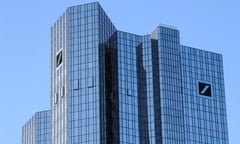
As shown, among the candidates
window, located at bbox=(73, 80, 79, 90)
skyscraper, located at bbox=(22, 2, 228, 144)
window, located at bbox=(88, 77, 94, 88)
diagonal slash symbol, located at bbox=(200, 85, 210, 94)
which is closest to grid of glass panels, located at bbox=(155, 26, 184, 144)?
skyscraper, located at bbox=(22, 2, 228, 144)

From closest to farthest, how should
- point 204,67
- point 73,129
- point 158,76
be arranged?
point 73,129
point 158,76
point 204,67

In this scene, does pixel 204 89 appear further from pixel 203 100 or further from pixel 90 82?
pixel 90 82

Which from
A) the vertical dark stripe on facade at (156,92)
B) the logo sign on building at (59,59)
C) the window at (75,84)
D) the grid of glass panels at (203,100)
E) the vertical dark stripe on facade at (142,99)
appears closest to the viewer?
the window at (75,84)

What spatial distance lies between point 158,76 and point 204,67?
1636cm

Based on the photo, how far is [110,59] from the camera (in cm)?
15838

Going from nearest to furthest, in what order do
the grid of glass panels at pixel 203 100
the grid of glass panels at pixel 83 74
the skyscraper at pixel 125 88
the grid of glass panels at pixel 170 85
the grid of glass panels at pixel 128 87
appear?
the grid of glass panels at pixel 83 74 → the skyscraper at pixel 125 88 → the grid of glass panels at pixel 128 87 → the grid of glass panels at pixel 170 85 → the grid of glass panels at pixel 203 100

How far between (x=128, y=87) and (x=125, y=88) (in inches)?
40.9

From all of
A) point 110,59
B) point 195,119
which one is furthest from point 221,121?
point 110,59

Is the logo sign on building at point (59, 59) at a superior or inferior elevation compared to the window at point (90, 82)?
superior

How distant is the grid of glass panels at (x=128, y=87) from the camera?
15238 cm

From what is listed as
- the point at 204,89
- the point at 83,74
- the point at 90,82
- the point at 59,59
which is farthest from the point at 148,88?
the point at 59,59

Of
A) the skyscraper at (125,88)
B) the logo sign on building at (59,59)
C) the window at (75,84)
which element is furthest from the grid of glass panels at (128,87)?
the logo sign on building at (59,59)

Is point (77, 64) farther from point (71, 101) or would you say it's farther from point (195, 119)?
point (195, 119)

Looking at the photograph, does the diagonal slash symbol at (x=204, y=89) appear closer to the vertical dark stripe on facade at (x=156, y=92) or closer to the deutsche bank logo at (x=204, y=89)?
the deutsche bank logo at (x=204, y=89)
